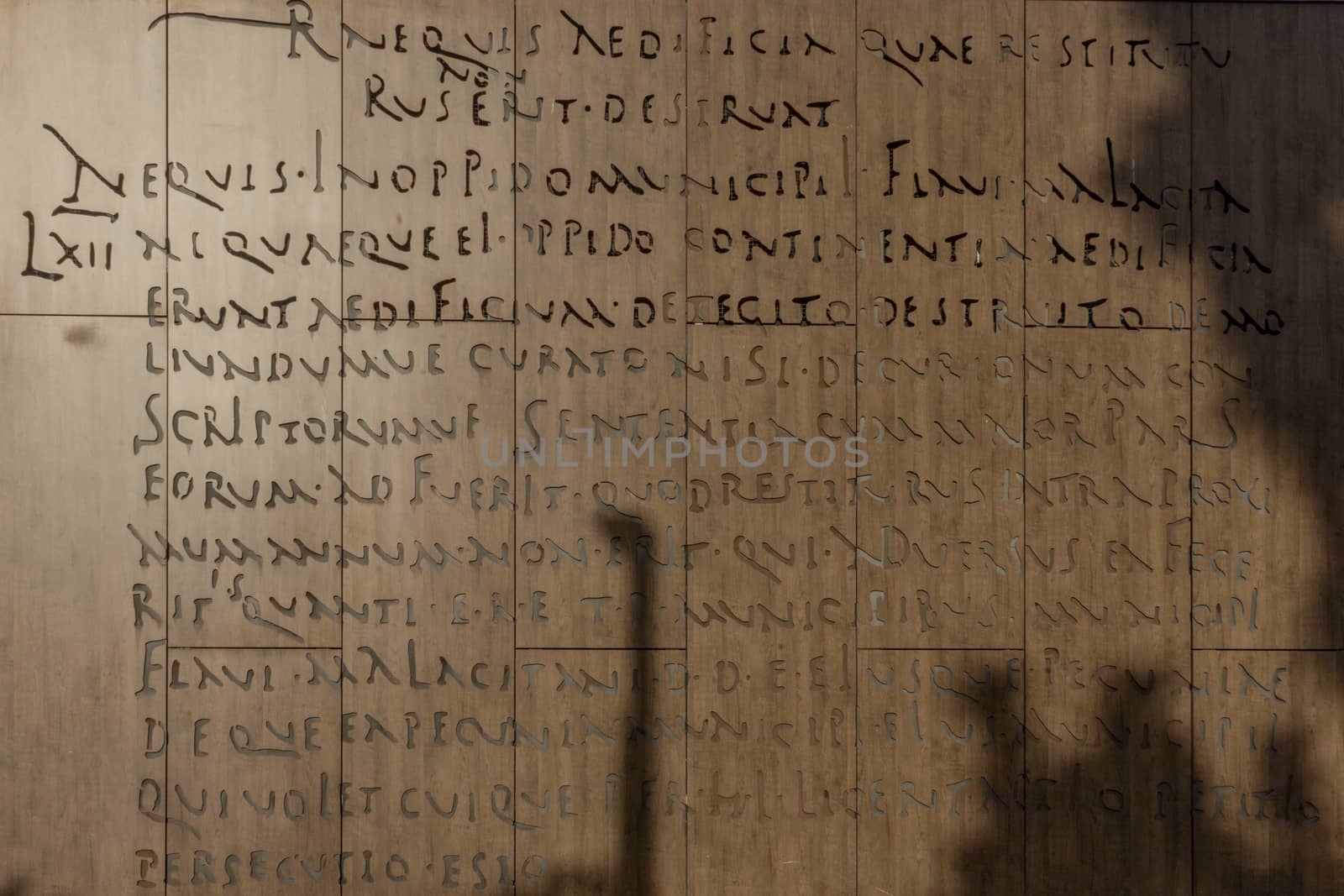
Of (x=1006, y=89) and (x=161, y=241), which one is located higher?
(x=1006, y=89)

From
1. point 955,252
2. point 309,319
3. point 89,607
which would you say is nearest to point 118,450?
point 89,607

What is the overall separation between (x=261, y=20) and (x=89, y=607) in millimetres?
2151

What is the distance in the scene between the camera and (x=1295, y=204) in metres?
3.26

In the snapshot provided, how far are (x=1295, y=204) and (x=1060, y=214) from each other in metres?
0.86

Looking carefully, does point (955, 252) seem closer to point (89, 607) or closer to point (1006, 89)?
point (1006, 89)

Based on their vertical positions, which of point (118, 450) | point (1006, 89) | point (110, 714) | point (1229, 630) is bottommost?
point (110, 714)

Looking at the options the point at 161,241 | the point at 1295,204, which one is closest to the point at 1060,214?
the point at 1295,204

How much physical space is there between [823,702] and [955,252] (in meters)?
1.68

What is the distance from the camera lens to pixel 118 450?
3.16 meters

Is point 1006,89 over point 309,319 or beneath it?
over

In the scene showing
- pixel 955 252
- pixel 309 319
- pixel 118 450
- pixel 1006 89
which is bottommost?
pixel 118 450

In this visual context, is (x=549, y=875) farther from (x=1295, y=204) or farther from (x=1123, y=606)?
(x=1295, y=204)

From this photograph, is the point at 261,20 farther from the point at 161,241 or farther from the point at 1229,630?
the point at 1229,630

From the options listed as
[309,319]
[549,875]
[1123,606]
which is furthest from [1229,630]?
[309,319]
